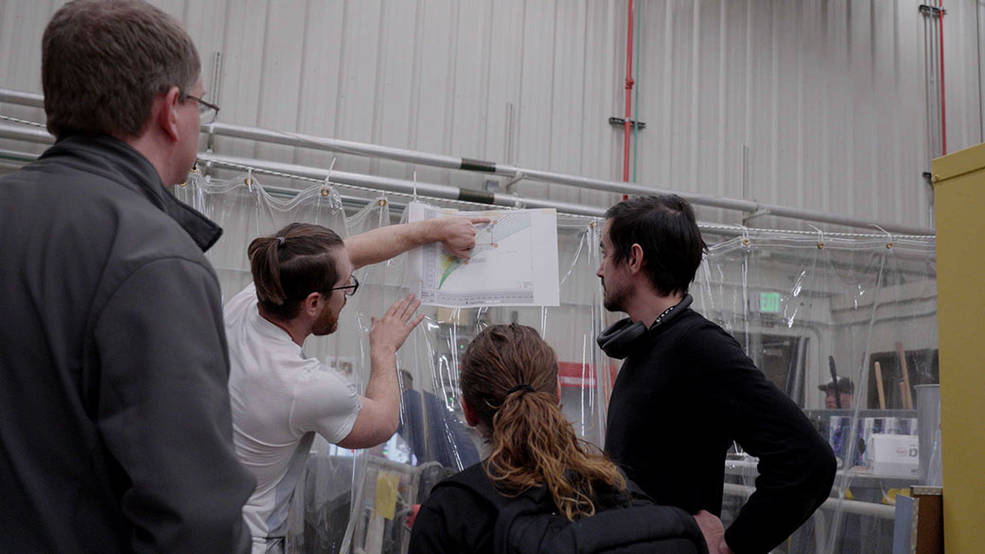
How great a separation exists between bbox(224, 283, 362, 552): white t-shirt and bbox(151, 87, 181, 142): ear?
2.12ft

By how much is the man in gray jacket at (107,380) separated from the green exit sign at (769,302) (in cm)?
305

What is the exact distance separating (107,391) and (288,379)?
0.70m

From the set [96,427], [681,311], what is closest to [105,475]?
[96,427]

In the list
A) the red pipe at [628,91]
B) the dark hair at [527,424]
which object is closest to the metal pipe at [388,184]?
the red pipe at [628,91]

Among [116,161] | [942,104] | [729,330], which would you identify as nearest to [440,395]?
[729,330]

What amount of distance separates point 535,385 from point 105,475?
71cm

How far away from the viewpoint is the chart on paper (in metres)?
1.98

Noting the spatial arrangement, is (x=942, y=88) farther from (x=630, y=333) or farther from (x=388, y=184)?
(x=630, y=333)

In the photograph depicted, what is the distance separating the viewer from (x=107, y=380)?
2.37ft

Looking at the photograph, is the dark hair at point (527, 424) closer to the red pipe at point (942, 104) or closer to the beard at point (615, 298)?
the beard at point (615, 298)

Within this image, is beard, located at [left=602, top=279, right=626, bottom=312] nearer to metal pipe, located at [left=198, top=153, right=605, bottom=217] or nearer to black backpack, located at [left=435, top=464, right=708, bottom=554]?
black backpack, located at [left=435, top=464, right=708, bottom=554]

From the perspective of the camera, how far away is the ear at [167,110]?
85 centimetres

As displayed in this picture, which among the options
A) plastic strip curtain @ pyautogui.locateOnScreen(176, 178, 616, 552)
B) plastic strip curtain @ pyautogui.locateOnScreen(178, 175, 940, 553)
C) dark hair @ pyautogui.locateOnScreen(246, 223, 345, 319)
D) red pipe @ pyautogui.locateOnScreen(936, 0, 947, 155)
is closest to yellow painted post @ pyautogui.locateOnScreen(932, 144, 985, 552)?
plastic strip curtain @ pyautogui.locateOnScreen(178, 175, 940, 553)

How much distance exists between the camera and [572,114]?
4.47m
